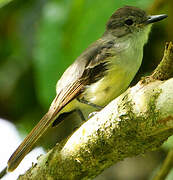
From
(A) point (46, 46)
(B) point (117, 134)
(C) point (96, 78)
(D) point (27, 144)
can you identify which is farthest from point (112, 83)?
(B) point (117, 134)

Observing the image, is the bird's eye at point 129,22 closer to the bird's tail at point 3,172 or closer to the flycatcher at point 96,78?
the flycatcher at point 96,78

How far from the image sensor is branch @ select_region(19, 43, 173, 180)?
2209 millimetres

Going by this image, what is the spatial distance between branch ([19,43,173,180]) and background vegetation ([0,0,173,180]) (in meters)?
0.87

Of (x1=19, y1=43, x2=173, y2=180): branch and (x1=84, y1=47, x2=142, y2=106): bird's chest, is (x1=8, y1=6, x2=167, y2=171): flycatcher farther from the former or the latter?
(x1=19, y1=43, x2=173, y2=180): branch

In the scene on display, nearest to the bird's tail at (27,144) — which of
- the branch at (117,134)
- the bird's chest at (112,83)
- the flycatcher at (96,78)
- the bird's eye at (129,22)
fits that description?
the flycatcher at (96,78)

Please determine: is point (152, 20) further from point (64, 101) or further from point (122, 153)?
point (122, 153)

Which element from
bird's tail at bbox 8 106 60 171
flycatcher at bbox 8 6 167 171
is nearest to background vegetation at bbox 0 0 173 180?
flycatcher at bbox 8 6 167 171

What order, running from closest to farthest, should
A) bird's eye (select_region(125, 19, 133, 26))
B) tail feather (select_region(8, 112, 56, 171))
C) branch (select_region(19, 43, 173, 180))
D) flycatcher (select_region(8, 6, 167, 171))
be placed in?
branch (select_region(19, 43, 173, 180)), tail feather (select_region(8, 112, 56, 171)), flycatcher (select_region(8, 6, 167, 171)), bird's eye (select_region(125, 19, 133, 26))

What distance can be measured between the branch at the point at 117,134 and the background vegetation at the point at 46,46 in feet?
2.86

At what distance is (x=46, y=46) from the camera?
3.60m

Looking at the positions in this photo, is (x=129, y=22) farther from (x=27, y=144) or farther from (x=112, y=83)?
(x=27, y=144)

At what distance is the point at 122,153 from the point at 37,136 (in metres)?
0.83

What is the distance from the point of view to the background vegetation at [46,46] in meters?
3.42

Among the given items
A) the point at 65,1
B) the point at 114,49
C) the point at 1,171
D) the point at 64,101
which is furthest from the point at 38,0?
the point at 1,171
